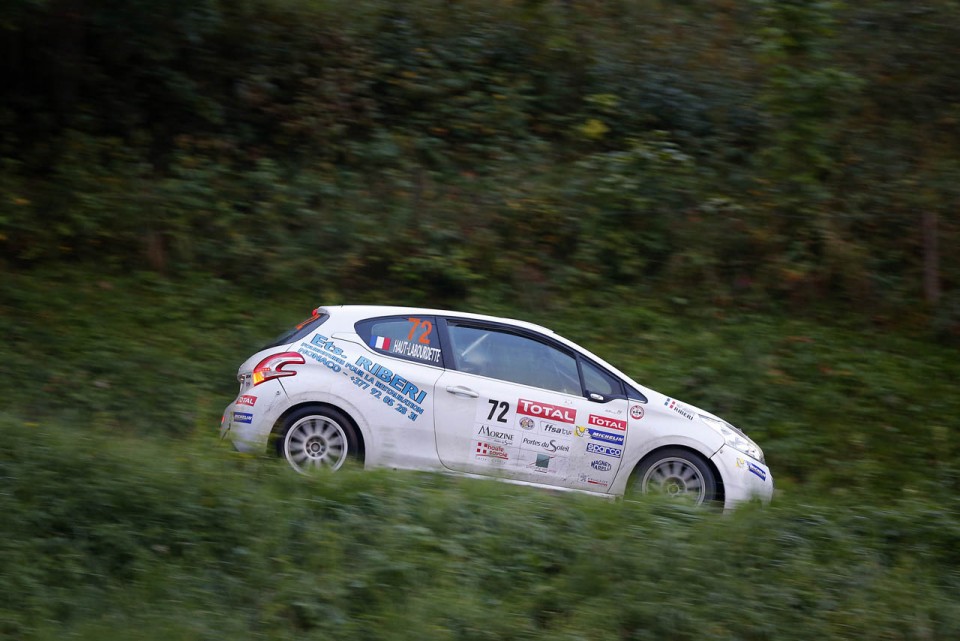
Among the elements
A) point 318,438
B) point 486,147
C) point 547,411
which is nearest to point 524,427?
point 547,411

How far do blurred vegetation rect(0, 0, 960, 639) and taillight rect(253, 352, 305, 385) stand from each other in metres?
0.67

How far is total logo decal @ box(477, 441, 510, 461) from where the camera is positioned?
789cm

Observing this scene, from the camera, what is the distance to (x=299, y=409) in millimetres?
7898

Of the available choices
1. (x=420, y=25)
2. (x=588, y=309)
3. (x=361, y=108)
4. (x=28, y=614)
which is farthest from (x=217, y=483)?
(x=420, y=25)

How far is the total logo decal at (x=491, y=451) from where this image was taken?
789 centimetres

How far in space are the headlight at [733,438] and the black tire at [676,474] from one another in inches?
12.5

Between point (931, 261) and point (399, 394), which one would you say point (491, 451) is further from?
point (931, 261)

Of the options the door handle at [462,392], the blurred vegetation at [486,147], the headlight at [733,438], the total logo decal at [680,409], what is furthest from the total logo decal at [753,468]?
the blurred vegetation at [486,147]

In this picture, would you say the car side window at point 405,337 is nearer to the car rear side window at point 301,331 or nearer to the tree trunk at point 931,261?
the car rear side window at point 301,331

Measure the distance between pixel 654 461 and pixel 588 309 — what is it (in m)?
4.32

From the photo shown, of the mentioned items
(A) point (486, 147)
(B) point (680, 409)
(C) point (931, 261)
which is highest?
(A) point (486, 147)

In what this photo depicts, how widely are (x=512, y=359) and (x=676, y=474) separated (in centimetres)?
176

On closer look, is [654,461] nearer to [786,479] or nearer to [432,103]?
[786,479]

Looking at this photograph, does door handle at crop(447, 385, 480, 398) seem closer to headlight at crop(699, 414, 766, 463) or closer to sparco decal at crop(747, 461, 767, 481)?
headlight at crop(699, 414, 766, 463)
